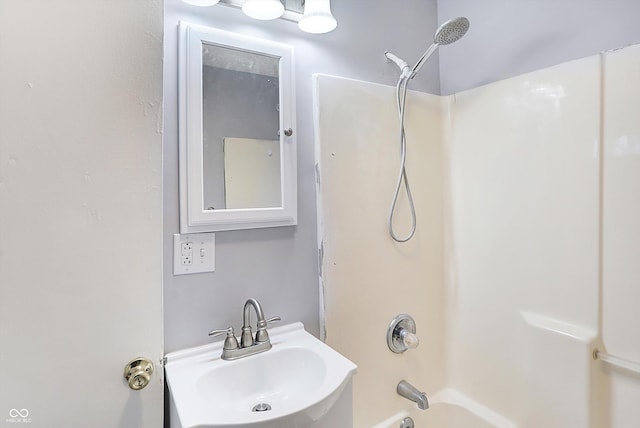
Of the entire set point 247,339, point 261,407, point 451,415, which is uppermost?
point 247,339

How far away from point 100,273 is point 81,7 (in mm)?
667

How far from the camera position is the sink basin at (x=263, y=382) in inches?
32.1

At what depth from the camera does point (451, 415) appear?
1.63 m

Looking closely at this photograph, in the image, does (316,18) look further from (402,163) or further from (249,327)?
(249,327)

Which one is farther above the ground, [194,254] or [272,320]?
[194,254]

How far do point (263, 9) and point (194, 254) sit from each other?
2.98 feet

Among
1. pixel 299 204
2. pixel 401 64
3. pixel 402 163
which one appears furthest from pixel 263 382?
pixel 401 64

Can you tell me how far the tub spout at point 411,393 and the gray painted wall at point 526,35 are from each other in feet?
4.92

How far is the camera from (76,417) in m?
0.81

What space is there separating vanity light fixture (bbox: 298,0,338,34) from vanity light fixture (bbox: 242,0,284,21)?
0.37ft

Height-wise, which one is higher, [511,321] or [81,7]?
[81,7]

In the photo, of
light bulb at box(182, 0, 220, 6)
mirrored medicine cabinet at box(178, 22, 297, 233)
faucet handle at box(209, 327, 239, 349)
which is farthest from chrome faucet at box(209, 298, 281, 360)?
light bulb at box(182, 0, 220, 6)

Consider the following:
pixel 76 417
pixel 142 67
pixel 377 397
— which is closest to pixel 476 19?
pixel 142 67

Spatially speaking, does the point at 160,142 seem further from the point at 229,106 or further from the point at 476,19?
the point at 476,19
